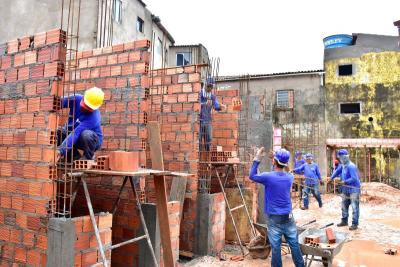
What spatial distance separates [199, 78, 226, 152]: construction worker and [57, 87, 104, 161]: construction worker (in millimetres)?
2940

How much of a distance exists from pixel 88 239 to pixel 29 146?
3.75 feet

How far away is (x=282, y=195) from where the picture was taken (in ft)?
15.8

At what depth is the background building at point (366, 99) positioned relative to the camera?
18.8 metres

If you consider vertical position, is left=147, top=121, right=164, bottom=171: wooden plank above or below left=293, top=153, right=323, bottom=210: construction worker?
above

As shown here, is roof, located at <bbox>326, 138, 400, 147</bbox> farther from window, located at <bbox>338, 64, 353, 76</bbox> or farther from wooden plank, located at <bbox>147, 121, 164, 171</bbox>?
wooden plank, located at <bbox>147, 121, 164, 171</bbox>

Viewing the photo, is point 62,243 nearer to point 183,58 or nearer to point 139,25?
point 139,25

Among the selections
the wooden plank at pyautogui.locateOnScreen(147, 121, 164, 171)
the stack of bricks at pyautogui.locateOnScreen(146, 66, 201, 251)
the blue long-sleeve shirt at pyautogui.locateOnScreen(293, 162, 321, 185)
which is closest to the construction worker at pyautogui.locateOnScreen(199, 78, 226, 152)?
the stack of bricks at pyautogui.locateOnScreen(146, 66, 201, 251)

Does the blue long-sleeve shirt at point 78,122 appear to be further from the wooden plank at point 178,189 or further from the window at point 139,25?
the window at point 139,25

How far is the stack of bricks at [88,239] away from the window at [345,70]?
18.7 metres

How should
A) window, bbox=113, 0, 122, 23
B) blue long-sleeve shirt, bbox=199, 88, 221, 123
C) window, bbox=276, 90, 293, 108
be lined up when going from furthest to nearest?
window, bbox=276, 90, 293, 108, window, bbox=113, 0, 122, 23, blue long-sleeve shirt, bbox=199, 88, 221, 123

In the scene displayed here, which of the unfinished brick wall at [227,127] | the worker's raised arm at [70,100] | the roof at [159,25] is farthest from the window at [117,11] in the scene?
the worker's raised arm at [70,100]

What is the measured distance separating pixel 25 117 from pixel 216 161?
11.7 ft

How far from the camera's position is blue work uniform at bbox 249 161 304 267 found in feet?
15.7

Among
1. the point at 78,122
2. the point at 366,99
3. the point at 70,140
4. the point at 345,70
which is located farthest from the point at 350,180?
the point at 345,70
